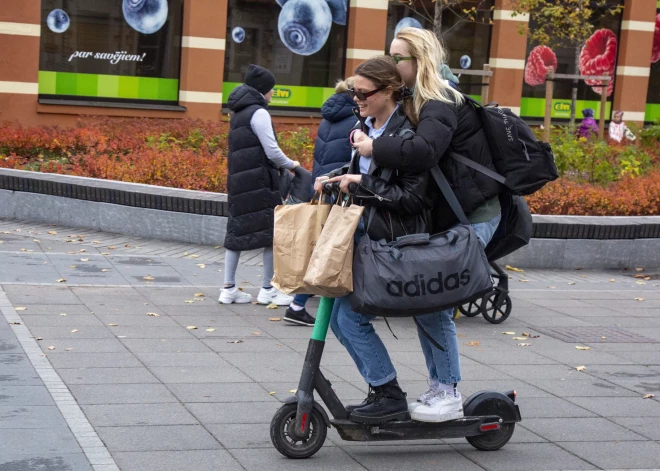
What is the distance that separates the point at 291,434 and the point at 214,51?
16820mm

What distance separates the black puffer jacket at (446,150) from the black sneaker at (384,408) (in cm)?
81

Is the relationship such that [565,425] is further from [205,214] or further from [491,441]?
[205,214]

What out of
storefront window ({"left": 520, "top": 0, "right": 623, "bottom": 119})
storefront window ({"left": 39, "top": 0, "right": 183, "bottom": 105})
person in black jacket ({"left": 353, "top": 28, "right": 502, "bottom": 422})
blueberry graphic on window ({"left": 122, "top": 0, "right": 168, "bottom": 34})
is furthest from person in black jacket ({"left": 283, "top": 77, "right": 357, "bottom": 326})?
storefront window ({"left": 520, "top": 0, "right": 623, "bottom": 119})

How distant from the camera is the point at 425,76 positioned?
198 inches

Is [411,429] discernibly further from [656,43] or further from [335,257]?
[656,43]

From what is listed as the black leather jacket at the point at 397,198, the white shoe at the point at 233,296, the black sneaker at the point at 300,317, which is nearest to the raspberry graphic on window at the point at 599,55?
the white shoe at the point at 233,296

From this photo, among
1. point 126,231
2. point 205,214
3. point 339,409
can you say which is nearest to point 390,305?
point 339,409

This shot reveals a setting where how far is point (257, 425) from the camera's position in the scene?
560 cm

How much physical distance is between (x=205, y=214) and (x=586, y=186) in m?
4.95

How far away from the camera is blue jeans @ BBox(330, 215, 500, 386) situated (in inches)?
199

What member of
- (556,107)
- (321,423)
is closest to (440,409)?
(321,423)

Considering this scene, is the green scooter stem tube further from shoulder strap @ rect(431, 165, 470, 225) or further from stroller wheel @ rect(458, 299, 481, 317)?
stroller wheel @ rect(458, 299, 481, 317)

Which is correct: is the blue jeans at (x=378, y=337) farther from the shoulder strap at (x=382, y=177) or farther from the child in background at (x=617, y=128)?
the child in background at (x=617, y=128)

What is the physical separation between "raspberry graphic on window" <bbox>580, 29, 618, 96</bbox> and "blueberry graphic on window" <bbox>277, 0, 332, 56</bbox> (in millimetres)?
6979
